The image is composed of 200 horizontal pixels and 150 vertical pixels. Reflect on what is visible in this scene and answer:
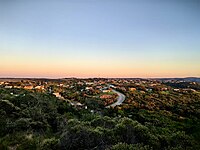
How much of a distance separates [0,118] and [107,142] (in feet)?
17.2

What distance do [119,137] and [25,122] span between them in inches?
163

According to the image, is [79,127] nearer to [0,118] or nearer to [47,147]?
[47,147]

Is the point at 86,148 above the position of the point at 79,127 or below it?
below

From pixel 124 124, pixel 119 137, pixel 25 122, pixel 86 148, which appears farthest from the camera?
pixel 25 122

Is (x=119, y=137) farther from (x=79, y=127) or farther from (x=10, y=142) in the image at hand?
(x=10, y=142)

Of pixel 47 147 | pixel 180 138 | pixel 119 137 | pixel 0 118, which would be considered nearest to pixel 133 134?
pixel 119 137

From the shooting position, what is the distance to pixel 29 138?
618cm

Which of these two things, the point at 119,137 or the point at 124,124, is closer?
the point at 119,137

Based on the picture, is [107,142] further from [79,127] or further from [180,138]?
[180,138]

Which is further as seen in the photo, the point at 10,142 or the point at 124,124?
the point at 124,124

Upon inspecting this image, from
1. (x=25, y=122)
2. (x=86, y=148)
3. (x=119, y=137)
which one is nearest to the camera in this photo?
(x=86, y=148)

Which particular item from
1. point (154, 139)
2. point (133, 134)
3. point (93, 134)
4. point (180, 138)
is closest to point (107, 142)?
point (93, 134)

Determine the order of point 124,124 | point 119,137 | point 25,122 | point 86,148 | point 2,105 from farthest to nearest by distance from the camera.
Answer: point 2,105
point 25,122
point 124,124
point 119,137
point 86,148

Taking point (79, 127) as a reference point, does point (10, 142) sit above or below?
below
